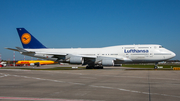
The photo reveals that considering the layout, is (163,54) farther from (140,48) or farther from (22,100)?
(22,100)

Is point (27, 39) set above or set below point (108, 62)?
above

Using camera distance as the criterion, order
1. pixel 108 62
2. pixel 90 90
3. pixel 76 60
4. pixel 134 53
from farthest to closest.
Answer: pixel 76 60 → pixel 134 53 → pixel 108 62 → pixel 90 90

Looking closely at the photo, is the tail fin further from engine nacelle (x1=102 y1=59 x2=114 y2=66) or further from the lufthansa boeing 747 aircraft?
engine nacelle (x1=102 y1=59 x2=114 y2=66)

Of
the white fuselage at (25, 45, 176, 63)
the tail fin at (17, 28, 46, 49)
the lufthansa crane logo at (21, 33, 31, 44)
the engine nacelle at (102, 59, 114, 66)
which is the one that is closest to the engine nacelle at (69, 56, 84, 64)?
the white fuselage at (25, 45, 176, 63)

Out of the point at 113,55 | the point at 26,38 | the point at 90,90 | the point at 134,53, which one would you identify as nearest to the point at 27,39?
the point at 26,38

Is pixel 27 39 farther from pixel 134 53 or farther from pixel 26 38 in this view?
pixel 134 53

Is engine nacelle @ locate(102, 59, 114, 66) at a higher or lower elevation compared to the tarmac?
higher

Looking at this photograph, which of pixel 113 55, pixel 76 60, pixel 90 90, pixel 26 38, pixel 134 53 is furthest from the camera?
pixel 26 38

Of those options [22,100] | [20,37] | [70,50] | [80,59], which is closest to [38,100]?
[22,100]

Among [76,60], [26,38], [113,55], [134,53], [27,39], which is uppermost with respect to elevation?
[26,38]

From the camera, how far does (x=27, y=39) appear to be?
131 feet

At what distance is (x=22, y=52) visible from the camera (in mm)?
37031

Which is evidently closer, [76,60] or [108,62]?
[108,62]

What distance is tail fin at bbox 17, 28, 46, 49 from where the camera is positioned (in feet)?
130
